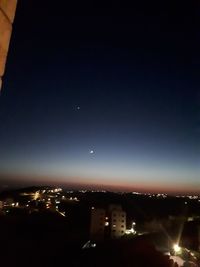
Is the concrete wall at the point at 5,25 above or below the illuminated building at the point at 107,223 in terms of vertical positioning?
above

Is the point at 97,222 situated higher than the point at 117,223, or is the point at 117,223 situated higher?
the point at 97,222

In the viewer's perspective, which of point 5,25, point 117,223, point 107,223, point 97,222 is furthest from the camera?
point 107,223

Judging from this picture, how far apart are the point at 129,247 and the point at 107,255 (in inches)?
143

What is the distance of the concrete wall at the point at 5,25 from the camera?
1.60 meters

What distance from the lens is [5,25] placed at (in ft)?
5.34

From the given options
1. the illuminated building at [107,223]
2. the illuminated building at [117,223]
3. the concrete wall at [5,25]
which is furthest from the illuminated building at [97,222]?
the concrete wall at [5,25]

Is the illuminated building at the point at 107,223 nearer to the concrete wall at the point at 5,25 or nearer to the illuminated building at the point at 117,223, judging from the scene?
the illuminated building at the point at 117,223

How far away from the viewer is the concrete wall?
1604mm

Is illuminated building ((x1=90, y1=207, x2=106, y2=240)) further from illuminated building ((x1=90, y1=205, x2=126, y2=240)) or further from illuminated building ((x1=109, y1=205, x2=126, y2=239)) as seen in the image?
illuminated building ((x1=109, y1=205, x2=126, y2=239))

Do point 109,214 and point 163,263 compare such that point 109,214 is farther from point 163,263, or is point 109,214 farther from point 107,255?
point 163,263

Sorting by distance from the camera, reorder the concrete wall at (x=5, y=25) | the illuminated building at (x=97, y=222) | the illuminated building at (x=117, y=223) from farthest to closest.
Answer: the illuminated building at (x=117, y=223) < the illuminated building at (x=97, y=222) < the concrete wall at (x=5, y=25)

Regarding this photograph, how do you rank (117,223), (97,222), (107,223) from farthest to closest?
(107,223)
(117,223)
(97,222)

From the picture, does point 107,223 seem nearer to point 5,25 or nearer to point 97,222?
point 97,222

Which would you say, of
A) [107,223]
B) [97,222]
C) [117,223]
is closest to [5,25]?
[97,222]
